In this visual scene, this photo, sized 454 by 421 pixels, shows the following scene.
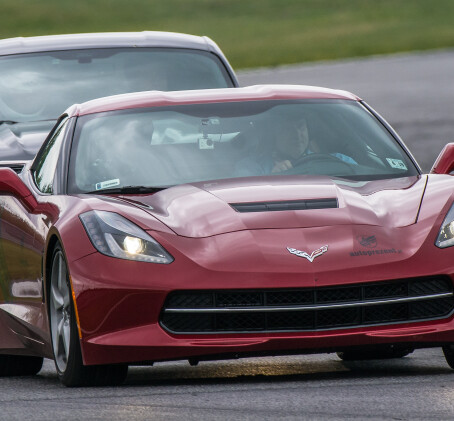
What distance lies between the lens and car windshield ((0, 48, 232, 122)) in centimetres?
1176

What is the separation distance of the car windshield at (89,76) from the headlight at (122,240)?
507 cm

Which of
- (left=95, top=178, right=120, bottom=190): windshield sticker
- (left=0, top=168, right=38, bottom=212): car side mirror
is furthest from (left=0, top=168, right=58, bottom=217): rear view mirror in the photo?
(left=95, top=178, right=120, bottom=190): windshield sticker

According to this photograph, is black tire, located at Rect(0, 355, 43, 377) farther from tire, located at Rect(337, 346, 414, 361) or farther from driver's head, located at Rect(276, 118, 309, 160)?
driver's head, located at Rect(276, 118, 309, 160)

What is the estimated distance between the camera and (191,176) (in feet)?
24.5

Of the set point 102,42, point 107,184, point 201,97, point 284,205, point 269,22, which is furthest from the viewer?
point 269,22

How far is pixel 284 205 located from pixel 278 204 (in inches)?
1.1

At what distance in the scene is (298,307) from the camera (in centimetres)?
643

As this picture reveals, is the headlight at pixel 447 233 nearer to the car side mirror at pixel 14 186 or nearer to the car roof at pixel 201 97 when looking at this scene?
the car roof at pixel 201 97

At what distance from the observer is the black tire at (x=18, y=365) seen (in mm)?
8281

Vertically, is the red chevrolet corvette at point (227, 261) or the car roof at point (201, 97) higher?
the car roof at point (201, 97)

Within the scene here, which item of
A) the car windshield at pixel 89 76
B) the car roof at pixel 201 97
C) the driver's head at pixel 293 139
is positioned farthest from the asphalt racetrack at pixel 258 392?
the car windshield at pixel 89 76

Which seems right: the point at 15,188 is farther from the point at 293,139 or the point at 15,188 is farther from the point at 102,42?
the point at 102,42

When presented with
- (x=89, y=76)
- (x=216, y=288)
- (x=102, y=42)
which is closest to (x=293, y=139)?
(x=216, y=288)

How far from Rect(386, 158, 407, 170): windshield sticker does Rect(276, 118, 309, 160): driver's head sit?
1.43 ft
